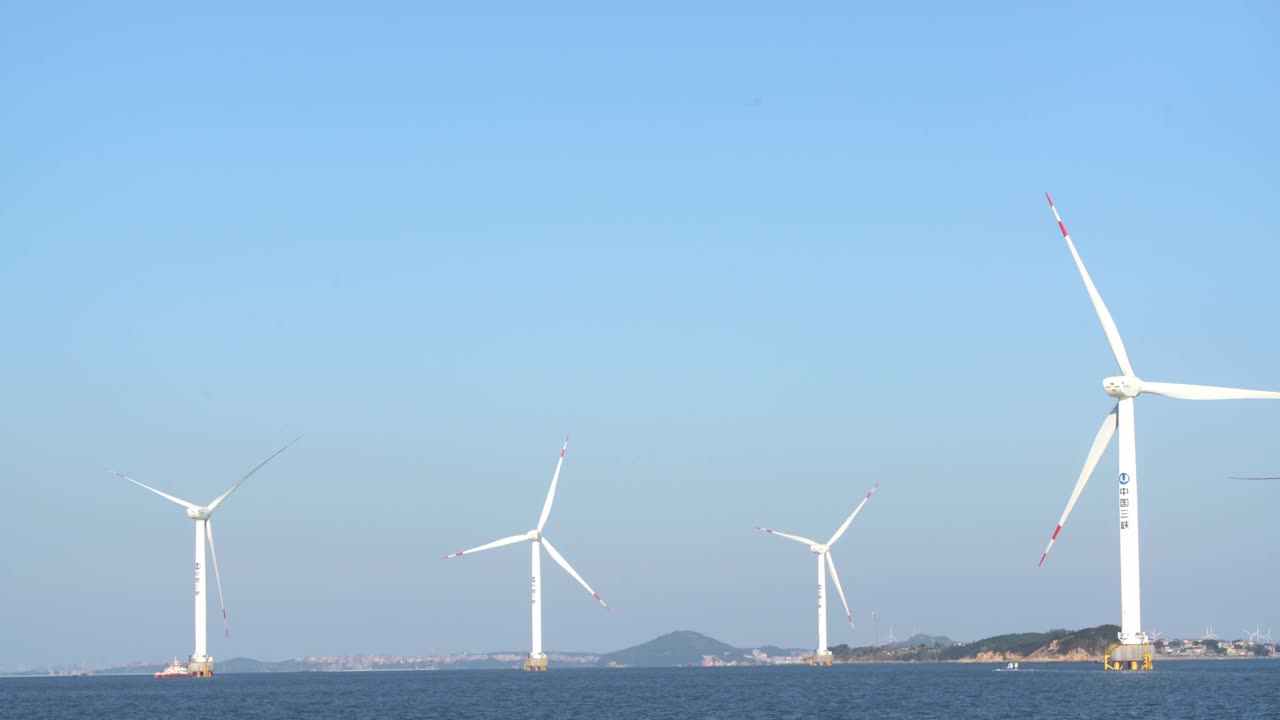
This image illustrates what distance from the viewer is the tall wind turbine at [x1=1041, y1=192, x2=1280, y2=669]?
137 metres

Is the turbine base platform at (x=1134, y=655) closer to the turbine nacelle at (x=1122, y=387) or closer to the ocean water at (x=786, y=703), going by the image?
the ocean water at (x=786, y=703)

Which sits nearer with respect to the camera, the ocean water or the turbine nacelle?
the ocean water

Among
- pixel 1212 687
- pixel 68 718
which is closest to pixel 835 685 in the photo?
pixel 1212 687

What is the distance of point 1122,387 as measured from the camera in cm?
14100

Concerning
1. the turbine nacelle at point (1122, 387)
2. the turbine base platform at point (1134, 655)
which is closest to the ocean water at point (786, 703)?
the turbine base platform at point (1134, 655)

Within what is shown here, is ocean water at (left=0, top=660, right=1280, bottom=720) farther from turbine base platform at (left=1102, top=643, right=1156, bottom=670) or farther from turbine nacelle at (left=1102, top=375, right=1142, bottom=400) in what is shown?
turbine nacelle at (left=1102, top=375, right=1142, bottom=400)

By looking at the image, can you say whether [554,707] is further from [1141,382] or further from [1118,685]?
[1141,382]

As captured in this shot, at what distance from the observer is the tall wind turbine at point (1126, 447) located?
137 meters

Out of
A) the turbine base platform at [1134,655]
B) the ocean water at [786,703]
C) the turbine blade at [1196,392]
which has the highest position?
the turbine blade at [1196,392]

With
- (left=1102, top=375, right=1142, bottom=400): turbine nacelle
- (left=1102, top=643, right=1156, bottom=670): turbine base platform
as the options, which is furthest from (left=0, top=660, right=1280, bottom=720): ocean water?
(left=1102, top=375, right=1142, bottom=400): turbine nacelle

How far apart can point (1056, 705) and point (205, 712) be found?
79177 mm

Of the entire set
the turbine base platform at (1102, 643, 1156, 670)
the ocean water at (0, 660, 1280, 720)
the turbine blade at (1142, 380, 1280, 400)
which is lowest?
the ocean water at (0, 660, 1280, 720)

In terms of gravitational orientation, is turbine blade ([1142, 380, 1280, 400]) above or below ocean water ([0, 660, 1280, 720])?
above

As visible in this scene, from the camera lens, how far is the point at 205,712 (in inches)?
5704
